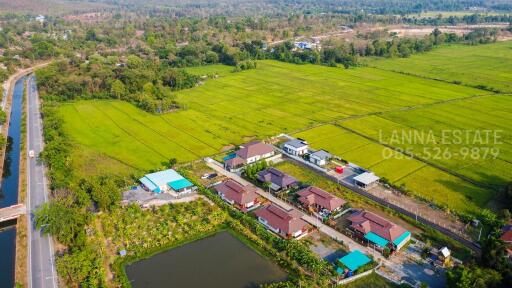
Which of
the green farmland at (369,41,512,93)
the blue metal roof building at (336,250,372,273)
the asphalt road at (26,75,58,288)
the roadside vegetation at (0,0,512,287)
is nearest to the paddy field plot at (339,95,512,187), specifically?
the roadside vegetation at (0,0,512,287)

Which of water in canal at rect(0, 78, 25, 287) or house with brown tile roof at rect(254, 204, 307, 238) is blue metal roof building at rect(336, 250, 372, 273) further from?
water in canal at rect(0, 78, 25, 287)

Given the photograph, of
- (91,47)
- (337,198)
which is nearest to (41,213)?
(337,198)

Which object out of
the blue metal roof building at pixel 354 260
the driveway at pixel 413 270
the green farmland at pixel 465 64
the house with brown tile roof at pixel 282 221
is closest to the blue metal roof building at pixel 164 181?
the house with brown tile roof at pixel 282 221

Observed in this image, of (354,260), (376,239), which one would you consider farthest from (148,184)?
(376,239)

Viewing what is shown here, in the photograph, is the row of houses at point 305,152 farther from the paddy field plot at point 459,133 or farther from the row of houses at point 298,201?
the paddy field plot at point 459,133

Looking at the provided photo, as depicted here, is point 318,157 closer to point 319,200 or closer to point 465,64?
point 319,200

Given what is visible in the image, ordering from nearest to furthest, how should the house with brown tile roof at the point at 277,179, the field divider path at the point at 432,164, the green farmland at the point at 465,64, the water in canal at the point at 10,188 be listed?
the water in canal at the point at 10,188 < the house with brown tile roof at the point at 277,179 < the field divider path at the point at 432,164 < the green farmland at the point at 465,64
